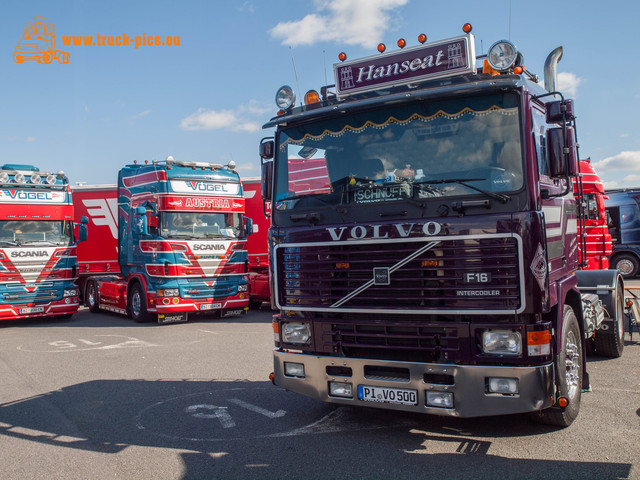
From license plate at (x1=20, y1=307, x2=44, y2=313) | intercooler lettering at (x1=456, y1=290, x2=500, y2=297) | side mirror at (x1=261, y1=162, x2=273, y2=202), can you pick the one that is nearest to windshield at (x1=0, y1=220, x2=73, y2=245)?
license plate at (x1=20, y1=307, x2=44, y2=313)

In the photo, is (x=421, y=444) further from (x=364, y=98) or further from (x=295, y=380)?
(x=364, y=98)

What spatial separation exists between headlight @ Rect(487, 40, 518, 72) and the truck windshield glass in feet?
0.85

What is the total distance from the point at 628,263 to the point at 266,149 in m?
19.8

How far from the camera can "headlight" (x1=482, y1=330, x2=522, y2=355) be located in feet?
15.5

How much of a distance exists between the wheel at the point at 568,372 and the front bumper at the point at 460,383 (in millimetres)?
313

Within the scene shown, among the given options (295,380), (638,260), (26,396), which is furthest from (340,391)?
(638,260)

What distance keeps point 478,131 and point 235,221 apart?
419 inches

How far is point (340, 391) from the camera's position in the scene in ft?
17.7

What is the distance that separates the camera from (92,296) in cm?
1828

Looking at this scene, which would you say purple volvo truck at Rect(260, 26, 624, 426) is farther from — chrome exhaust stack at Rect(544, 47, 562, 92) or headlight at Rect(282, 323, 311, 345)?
chrome exhaust stack at Rect(544, 47, 562, 92)

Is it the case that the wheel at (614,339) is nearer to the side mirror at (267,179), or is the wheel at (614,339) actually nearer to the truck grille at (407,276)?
the truck grille at (407,276)

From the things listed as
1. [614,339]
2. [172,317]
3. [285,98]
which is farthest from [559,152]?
[172,317]

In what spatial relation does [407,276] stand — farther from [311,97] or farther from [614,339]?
[614,339]

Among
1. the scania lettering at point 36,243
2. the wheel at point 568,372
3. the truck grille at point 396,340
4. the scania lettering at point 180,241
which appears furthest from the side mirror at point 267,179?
the scania lettering at point 36,243
